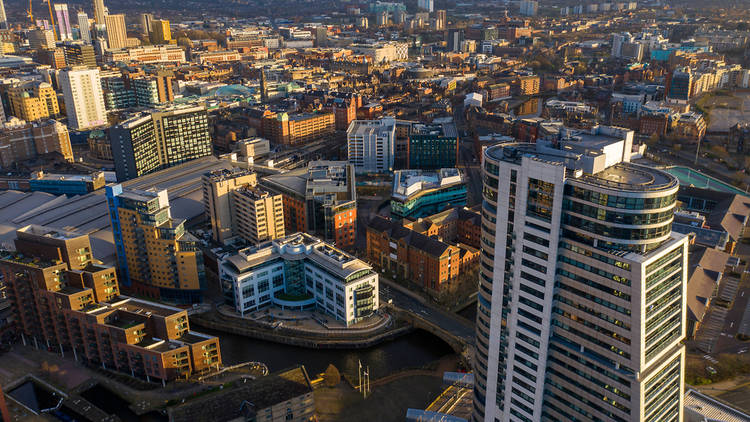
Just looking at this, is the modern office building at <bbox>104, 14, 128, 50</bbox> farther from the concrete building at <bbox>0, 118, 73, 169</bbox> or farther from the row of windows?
the row of windows

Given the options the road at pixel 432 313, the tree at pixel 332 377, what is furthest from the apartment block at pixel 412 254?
the tree at pixel 332 377

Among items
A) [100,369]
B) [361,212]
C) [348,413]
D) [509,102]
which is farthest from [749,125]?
[100,369]

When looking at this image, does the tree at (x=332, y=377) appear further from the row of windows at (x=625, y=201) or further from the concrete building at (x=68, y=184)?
the concrete building at (x=68, y=184)

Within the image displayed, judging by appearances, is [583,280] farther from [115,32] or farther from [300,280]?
[115,32]

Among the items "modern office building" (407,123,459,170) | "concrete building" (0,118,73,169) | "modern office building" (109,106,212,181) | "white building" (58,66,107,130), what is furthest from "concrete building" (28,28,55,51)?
"modern office building" (407,123,459,170)

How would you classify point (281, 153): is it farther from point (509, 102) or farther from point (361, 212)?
point (509, 102)

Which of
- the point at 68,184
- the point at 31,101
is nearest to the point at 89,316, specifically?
the point at 68,184
